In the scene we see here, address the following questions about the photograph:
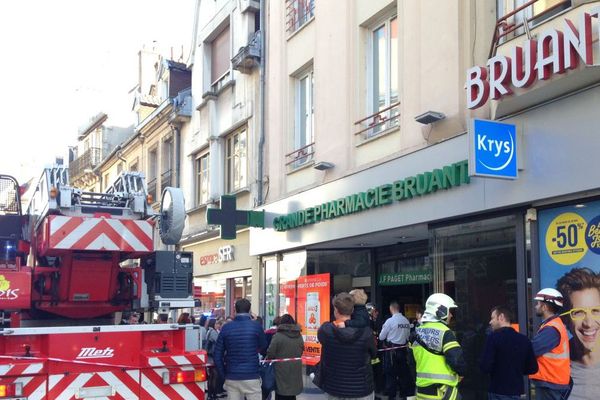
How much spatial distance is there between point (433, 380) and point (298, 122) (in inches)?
400

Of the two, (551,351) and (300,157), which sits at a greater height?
(300,157)

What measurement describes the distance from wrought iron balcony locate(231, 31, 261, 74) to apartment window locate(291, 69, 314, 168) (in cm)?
183

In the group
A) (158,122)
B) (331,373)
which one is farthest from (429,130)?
(158,122)

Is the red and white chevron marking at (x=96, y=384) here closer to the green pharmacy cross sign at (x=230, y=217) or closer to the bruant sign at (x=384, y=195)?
the bruant sign at (x=384, y=195)

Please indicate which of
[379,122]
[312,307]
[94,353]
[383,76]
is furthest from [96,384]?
[383,76]

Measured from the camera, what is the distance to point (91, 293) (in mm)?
8352

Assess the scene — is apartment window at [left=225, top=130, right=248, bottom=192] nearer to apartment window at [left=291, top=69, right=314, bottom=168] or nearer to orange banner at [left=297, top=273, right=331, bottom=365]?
apartment window at [left=291, top=69, right=314, bottom=168]

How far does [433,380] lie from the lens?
6086 mm

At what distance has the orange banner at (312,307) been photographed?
1308 centimetres

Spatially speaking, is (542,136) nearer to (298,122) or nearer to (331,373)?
(331,373)

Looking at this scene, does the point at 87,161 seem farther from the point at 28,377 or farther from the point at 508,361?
the point at 508,361

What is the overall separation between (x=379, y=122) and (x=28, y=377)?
752cm

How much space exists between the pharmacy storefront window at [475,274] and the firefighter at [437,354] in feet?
11.1

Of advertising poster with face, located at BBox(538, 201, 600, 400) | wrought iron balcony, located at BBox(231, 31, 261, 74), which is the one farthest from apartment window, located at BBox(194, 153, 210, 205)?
advertising poster with face, located at BBox(538, 201, 600, 400)
